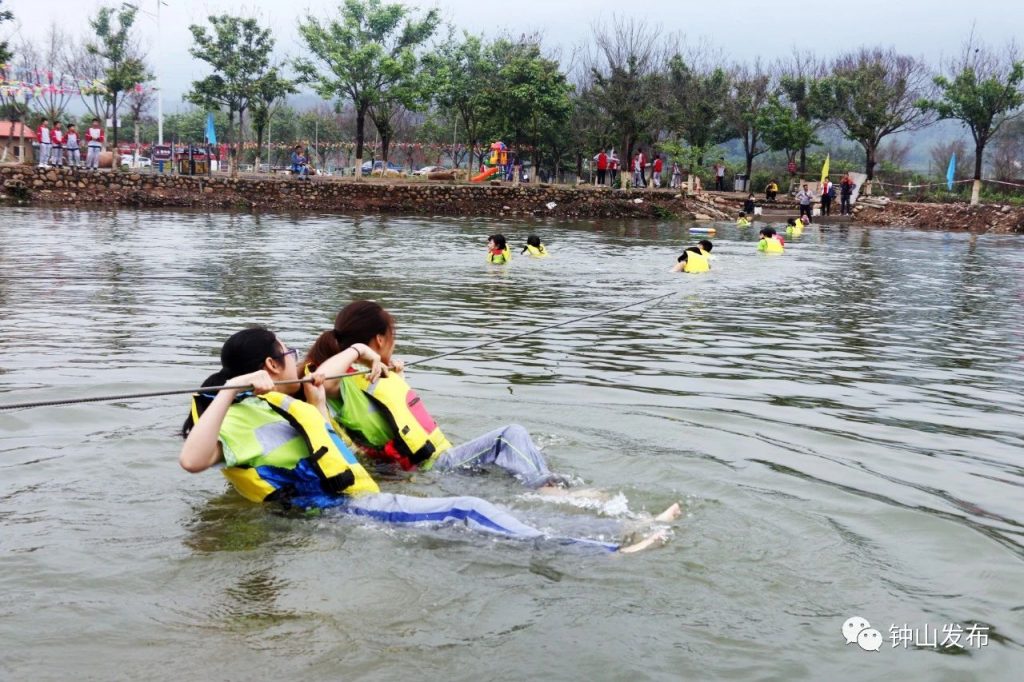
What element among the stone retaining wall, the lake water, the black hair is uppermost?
the stone retaining wall

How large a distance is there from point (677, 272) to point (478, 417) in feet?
39.2

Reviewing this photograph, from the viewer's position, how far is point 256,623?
14.3 feet

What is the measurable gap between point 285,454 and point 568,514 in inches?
62.0

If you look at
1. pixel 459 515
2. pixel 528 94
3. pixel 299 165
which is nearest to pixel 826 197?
pixel 528 94

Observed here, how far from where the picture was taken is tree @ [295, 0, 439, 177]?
43062mm

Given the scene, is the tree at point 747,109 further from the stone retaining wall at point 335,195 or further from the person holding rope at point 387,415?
the person holding rope at point 387,415

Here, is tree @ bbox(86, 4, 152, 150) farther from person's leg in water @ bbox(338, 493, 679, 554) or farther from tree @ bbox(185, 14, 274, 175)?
person's leg in water @ bbox(338, 493, 679, 554)

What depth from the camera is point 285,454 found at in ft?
17.6

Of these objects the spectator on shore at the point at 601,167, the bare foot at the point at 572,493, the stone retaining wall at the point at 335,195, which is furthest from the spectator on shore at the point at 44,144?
the bare foot at the point at 572,493

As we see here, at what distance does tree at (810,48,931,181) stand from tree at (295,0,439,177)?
67.3ft

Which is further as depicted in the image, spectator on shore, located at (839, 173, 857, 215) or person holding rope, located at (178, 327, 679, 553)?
spectator on shore, located at (839, 173, 857, 215)

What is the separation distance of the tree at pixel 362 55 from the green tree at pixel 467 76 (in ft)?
4.46

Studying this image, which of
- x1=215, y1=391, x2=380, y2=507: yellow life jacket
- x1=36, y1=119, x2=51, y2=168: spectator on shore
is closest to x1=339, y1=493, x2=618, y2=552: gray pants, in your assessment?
x1=215, y1=391, x2=380, y2=507: yellow life jacket

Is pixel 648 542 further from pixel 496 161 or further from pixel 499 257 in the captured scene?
pixel 496 161
